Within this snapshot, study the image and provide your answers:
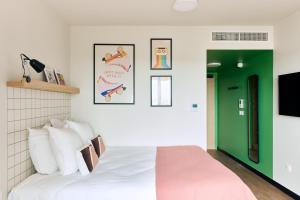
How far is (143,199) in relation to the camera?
1583 millimetres

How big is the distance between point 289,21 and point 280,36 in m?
0.24

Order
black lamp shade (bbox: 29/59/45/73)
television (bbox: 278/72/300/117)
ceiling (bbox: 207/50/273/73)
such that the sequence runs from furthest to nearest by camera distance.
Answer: ceiling (bbox: 207/50/273/73) < television (bbox: 278/72/300/117) < black lamp shade (bbox: 29/59/45/73)

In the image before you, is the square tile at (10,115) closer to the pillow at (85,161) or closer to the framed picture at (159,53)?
the pillow at (85,161)

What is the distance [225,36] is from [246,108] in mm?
1838

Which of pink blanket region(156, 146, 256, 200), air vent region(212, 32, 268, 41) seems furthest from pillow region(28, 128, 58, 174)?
air vent region(212, 32, 268, 41)

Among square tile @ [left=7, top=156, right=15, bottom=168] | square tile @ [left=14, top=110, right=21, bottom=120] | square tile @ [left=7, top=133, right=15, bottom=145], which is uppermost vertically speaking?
square tile @ [left=14, top=110, right=21, bottom=120]

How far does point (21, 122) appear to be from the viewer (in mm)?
1849

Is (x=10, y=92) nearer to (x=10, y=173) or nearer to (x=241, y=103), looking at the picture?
(x=10, y=173)

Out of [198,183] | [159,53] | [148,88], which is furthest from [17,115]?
[159,53]

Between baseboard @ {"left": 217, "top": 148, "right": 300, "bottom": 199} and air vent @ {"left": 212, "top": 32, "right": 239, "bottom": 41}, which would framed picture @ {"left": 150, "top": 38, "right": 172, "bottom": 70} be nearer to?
air vent @ {"left": 212, "top": 32, "right": 239, "bottom": 41}

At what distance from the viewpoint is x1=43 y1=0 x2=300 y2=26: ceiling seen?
246 cm

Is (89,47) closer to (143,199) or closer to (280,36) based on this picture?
(143,199)

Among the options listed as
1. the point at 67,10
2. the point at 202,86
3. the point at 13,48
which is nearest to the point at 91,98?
the point at 67,10

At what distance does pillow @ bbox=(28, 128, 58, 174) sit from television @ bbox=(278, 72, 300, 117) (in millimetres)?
2906
